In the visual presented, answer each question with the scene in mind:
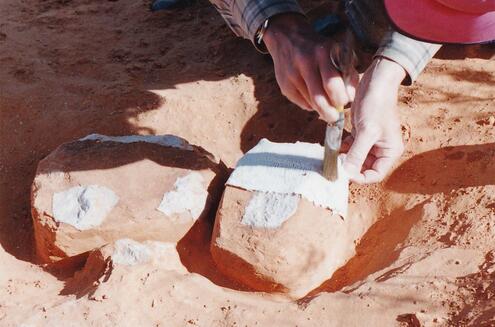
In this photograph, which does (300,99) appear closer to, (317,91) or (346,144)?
(317,91)

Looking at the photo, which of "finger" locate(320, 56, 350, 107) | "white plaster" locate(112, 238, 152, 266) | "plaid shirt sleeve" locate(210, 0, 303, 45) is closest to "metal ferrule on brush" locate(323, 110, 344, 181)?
"finger" locate(320, 56, 350, 107)

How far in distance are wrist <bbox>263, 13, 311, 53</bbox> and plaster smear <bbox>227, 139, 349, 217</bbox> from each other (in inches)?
18.3

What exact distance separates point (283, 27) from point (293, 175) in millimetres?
535

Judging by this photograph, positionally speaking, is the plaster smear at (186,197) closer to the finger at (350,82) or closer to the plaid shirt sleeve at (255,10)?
the plaid shirt sleeve at (255,10)

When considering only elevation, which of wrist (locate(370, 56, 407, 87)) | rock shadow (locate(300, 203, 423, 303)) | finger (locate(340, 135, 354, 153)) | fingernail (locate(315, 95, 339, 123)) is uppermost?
fingernail (locate(315, 95, 339, 123))

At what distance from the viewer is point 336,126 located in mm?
2021

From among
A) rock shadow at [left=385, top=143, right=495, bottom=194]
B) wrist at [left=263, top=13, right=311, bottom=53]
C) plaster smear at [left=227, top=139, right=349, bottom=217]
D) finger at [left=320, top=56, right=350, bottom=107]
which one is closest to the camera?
finger at [left=320, top=56, right=350, bottom=107]

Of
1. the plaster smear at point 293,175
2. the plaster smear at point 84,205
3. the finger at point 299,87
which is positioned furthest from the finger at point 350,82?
the plaster smear at point 84,205

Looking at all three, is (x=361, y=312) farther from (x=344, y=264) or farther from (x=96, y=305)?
(x=96, y=305)

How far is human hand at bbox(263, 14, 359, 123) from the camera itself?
1.82 meters

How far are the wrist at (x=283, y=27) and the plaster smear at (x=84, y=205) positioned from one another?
79 cm

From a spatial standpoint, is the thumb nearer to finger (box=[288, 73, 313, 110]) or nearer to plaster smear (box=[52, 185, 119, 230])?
finger (box=[288, 73, 313, 110])

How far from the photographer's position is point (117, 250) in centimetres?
217

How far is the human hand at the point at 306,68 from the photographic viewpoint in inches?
71.6
